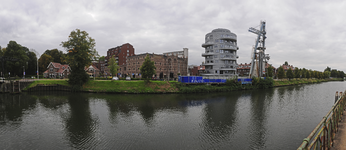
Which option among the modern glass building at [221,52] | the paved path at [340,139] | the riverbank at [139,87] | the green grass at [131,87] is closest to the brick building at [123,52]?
the modern glass building at [221,52]

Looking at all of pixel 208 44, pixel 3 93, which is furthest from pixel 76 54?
pixel 208 44

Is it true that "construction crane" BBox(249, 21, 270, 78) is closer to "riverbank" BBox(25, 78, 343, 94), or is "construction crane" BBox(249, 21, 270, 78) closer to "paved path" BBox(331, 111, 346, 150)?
"riverbank" BBox(25, 78, 343, 94)

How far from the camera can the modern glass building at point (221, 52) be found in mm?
74750

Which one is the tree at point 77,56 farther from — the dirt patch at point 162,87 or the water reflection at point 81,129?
the water reflection at point 81,129

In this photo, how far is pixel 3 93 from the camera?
142 ft

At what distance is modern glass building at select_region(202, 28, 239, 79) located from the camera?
245ft

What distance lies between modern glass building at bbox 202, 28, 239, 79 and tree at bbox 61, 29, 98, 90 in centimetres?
5180

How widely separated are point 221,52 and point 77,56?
57.9 metres

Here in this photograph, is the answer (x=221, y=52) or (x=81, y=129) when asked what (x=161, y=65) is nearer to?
(x=221, y=52)

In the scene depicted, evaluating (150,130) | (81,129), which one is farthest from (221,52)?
(81,129)

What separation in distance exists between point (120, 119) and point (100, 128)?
336 cm

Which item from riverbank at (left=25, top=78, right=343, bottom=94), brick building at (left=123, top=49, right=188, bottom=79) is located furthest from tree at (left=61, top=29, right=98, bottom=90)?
brick building at (left=123, top=49, right=188, bottom=79)

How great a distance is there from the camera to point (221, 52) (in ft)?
246

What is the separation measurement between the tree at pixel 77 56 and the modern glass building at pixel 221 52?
51.8 m
